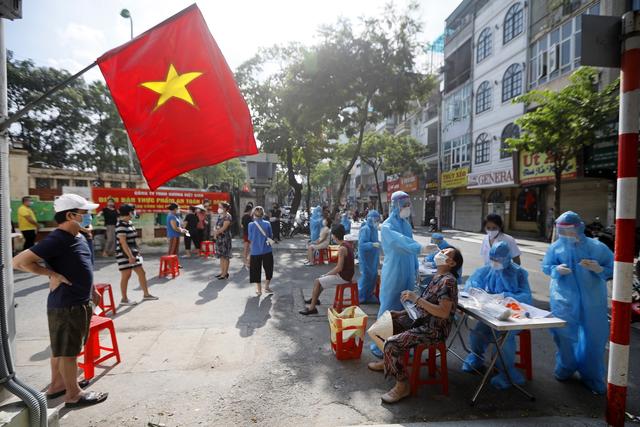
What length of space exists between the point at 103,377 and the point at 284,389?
1880 mm

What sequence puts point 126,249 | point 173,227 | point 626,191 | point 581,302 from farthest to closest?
1. point 173,227
2. point 126,249
3. point 581,302
4. point 626,191

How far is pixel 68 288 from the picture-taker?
Answer: 2.79 metres

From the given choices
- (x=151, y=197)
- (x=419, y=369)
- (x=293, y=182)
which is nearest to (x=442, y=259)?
(x=419, y=369)

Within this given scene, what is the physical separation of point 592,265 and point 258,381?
3.40 m

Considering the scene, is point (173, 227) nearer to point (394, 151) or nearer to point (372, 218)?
point (372, 218)

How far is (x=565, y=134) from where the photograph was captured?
35.7 ft

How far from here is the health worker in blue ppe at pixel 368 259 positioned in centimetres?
602

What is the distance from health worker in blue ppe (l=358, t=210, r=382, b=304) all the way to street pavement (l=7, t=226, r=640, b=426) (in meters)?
0.84

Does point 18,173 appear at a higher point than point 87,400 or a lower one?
higher

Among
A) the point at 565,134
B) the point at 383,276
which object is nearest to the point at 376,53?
the point at 565,134

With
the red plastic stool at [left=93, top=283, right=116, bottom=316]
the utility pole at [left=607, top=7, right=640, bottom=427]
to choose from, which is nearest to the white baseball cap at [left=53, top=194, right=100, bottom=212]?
the red plastic stool at [left=93, top=283, right=116, bottom=316]

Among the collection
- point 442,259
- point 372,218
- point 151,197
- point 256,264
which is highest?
point 151,197

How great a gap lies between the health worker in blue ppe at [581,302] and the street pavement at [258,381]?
0.25 metres

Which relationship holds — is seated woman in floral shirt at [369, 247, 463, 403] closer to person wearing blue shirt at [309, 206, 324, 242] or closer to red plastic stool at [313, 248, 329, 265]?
red plastic stool at [313, 248, 329, 265]
